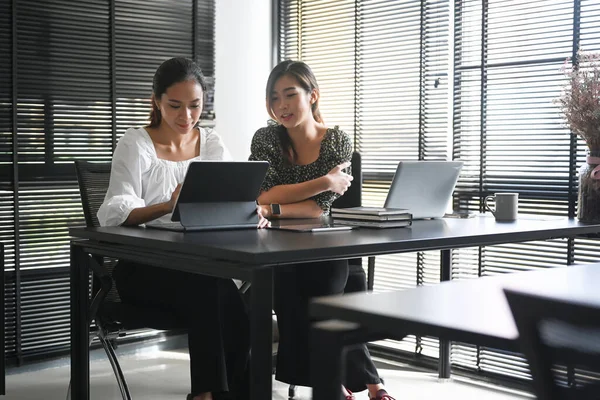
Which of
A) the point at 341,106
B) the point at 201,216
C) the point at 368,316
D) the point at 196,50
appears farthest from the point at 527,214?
the point at 368,316

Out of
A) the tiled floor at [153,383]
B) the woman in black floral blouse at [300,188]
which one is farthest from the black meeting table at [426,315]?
the tiled floor at [153,383]

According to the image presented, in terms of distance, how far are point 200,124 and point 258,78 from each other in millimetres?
566

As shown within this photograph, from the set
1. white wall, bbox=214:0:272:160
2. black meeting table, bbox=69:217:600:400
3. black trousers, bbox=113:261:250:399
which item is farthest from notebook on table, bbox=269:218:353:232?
white wall, bbox=214:0:272:160

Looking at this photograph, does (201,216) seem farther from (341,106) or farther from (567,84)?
(341,106)

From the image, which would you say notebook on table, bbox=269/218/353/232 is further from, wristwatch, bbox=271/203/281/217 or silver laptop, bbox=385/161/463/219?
silver laptop, bbox=385/161/463/219

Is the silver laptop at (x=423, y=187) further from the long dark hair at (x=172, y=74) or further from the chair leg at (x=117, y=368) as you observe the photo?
the chair leg at (x=117, y=368)

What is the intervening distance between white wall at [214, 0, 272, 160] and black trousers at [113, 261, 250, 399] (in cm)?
198

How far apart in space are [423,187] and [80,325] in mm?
1358

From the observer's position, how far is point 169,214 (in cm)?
300

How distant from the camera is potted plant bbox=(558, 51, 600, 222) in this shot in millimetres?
3199

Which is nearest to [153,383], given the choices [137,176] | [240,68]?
[137,176]

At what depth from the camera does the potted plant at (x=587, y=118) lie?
10.5 feet

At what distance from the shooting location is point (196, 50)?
4.57 m

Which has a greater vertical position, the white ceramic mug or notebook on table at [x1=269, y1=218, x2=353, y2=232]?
the white ceramic mug
